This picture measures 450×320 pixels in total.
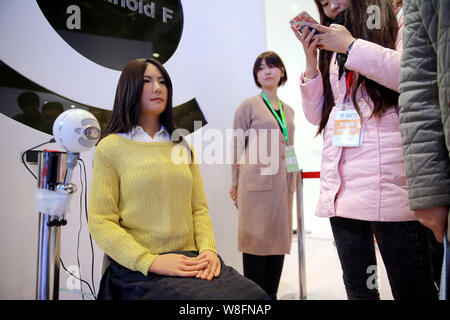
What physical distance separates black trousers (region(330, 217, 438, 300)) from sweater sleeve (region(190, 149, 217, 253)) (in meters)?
0.50

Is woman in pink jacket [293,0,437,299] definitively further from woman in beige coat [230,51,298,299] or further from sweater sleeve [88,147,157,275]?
woman in beige coat [230,51,298,299]

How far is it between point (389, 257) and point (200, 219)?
720 millimetres

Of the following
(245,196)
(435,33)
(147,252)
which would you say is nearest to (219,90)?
(245,196)

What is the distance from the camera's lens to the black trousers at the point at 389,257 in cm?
88

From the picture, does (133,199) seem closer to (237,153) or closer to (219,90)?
(237,153)

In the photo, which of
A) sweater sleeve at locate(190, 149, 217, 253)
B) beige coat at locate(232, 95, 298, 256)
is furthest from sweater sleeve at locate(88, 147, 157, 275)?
beige coat at locate(232, 95, 298, 256)

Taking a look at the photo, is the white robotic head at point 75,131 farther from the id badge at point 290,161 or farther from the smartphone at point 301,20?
the id badge at point 290,161

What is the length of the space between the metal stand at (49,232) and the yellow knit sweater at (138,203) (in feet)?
0.39

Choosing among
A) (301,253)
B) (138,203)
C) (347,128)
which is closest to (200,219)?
(138,203)

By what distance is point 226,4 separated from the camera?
2.56m

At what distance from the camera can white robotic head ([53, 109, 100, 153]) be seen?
0.95 meters

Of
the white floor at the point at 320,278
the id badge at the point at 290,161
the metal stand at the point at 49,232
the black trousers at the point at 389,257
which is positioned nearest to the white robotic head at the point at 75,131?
the metal stand at the point at 49,232
